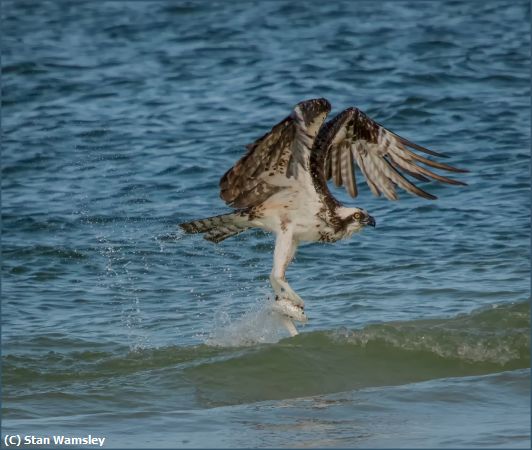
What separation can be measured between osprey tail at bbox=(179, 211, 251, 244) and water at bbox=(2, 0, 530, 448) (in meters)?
0.74

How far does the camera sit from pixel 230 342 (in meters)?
8.93

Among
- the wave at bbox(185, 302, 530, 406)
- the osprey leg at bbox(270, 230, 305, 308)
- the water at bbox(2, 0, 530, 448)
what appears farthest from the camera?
the osprey leg at bbox(270, 230, 305, 308)

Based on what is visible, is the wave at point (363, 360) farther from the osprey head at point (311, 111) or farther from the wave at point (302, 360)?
the osprey head at point (311, 111)

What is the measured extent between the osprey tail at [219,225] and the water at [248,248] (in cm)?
74

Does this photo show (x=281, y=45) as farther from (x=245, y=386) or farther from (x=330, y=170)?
(x=245, y=386)

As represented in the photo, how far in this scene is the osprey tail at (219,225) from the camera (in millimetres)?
8406

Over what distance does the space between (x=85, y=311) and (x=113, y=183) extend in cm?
352

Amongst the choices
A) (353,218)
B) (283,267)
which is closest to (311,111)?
Answer: (353,218)

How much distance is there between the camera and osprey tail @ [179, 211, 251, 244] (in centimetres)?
841

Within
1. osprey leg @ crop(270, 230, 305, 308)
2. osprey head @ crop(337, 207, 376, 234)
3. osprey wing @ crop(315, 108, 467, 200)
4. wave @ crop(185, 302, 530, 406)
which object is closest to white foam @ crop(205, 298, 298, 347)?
wave @ crop(185, 302, 530, 406)

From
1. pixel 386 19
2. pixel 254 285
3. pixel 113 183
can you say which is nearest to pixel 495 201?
pixel 254 285

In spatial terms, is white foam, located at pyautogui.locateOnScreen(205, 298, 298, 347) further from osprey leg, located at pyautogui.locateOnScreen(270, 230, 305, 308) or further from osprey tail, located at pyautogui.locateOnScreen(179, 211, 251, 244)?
osprey tail, located at pyautogui.locateOnScreen(179, 211, 251, 244)

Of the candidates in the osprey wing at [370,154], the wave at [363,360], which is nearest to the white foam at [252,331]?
the wave at [363,360]

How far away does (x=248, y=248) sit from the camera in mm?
11180
